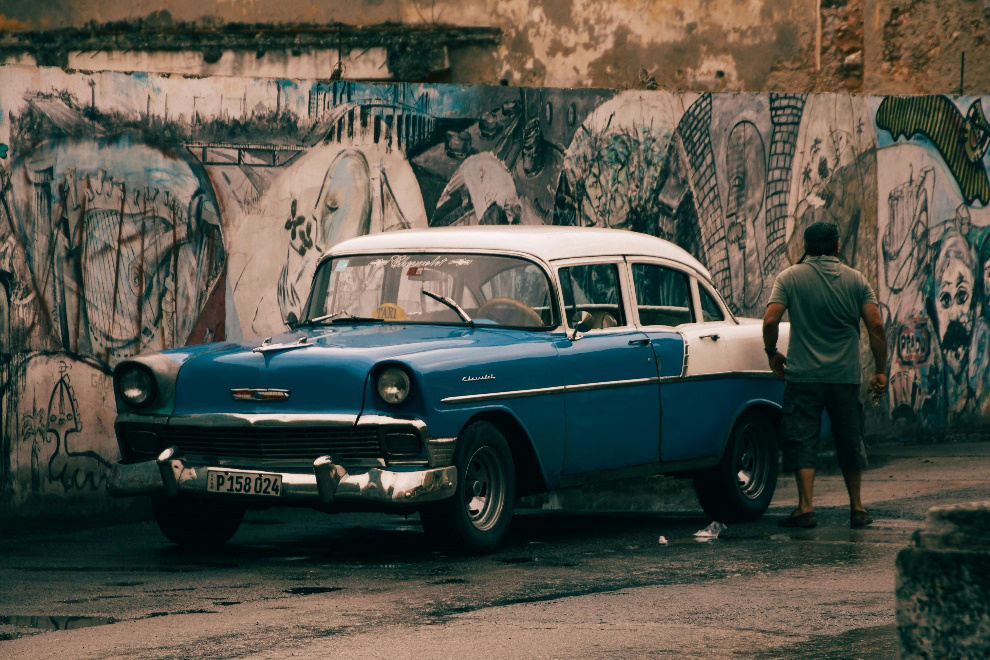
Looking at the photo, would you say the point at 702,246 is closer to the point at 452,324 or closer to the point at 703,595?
the point at 452,324

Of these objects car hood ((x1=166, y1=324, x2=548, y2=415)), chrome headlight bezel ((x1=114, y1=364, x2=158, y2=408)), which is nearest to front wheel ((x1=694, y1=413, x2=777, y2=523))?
car hood ((x1=166, y1=324, x2=548, y2=415))

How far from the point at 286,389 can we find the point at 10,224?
273cm

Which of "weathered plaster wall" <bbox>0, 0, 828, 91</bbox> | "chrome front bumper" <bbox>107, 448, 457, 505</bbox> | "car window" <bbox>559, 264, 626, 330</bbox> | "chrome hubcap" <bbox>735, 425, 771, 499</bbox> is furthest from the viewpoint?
"weathered plaster wall" <bbox>0, 0, 828, 91</bbox>

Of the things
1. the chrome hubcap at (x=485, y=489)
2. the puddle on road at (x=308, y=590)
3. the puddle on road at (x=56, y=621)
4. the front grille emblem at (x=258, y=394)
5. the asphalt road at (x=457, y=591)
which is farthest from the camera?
the chrome hubcap at (x=485, y=489)

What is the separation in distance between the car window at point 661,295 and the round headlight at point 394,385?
2150 millimetres

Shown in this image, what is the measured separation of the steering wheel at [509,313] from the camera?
913 cm

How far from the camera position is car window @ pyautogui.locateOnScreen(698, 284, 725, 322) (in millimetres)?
10430

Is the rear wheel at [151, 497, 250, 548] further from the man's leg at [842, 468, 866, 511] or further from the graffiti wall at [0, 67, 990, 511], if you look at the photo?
the man's leg at [842, 468, 866, 511]

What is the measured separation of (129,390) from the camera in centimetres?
873

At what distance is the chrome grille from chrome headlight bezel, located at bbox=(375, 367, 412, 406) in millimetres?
178

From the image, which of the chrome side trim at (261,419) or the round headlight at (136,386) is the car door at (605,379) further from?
the round headlight at (136,386)

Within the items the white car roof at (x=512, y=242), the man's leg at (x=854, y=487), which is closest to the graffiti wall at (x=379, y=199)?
the white car roof at (x=512, y=242)

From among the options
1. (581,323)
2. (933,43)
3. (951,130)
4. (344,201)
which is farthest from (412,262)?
(933,43)

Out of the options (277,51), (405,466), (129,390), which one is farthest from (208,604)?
(277,51)
